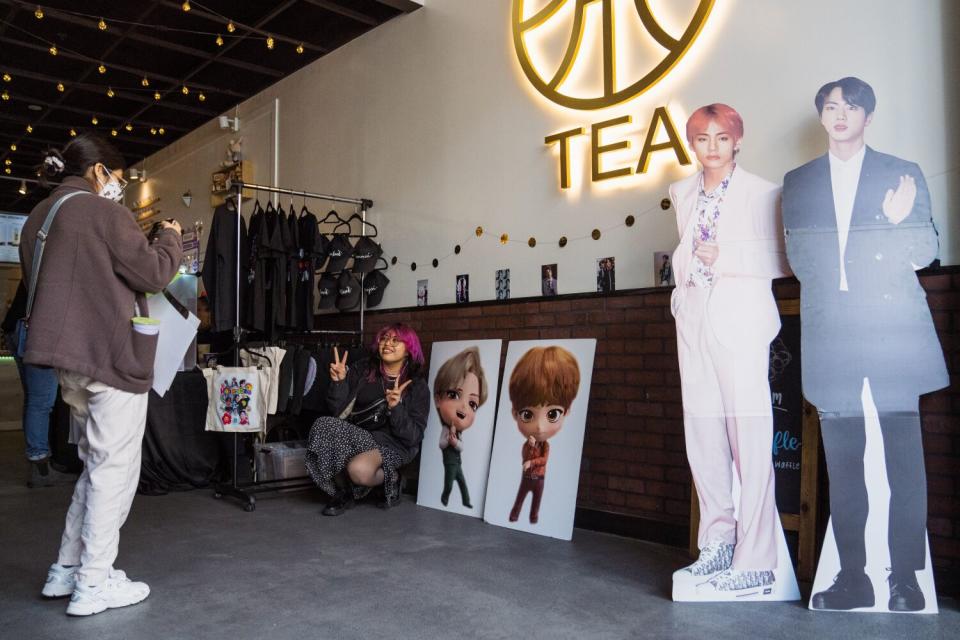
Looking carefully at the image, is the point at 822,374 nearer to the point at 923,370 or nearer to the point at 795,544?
the point at 923,370

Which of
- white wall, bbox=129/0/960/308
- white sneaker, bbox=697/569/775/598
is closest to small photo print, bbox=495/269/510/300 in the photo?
white wall, bbox=129/0/960/308

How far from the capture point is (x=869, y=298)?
2.64 m

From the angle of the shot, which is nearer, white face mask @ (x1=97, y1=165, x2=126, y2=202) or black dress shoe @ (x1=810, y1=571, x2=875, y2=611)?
black dress shoe @ (x1=810, y1=571, x2=875, y2=611)

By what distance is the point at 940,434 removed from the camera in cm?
275

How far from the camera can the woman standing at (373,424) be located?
4.20 meters

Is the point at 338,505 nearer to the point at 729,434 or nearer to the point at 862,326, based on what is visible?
the point at 729,434

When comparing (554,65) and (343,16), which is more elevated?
(343,16)

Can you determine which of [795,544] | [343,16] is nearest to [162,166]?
[343,16]

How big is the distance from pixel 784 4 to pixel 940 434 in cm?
196

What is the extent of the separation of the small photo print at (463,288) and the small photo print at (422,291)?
34cm

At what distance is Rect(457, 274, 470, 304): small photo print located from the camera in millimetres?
4695

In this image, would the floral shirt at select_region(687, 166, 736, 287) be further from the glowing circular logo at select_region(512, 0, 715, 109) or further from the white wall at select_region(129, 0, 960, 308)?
the glowing circular logo at select_region(512, 0, 715, 109)

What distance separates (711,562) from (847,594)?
18.3 inches

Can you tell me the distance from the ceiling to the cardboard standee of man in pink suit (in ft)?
10.3
